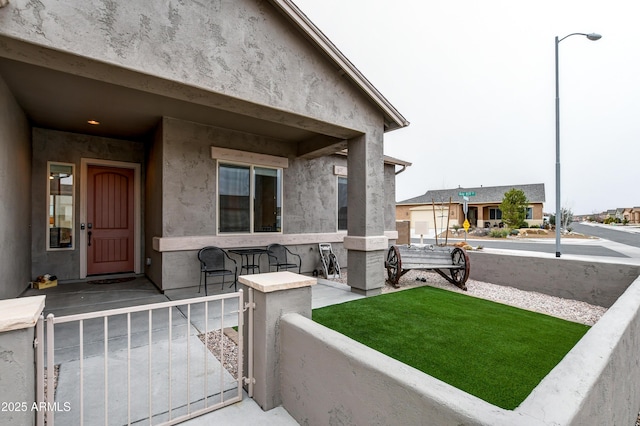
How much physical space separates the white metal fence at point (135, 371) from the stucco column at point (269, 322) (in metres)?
0.16

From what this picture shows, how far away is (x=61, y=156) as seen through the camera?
5879mm

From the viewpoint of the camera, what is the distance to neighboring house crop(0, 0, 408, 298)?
2.89 meters

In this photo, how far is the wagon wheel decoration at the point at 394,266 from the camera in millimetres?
5820

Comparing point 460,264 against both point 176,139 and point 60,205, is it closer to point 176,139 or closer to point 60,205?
point 176,139

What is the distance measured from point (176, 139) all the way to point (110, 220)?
2865mm

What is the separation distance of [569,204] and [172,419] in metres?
46.5

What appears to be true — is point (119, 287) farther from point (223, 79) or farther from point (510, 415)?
point (510, 415)

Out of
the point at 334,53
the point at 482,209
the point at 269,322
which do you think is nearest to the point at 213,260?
the point at 269,322

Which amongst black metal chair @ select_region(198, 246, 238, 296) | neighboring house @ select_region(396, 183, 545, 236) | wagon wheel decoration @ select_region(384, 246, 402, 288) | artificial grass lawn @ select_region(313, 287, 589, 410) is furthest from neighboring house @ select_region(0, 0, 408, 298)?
neighboring house @ select_region(396, 183, 545, 236)

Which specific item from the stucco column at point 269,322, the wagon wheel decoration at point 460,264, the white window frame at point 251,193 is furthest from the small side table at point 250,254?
the wagon wheel decoration at point 460,264

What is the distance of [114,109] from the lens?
4.77 m

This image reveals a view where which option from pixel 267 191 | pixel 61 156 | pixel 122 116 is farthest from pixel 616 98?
pixel 61 156

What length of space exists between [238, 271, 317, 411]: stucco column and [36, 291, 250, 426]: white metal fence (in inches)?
6.4

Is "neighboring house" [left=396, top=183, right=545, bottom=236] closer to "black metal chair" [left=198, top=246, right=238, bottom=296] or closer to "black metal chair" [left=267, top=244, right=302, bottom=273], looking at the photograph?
"black metal chair" [left=267, top=244, right=302, bottom=273]
